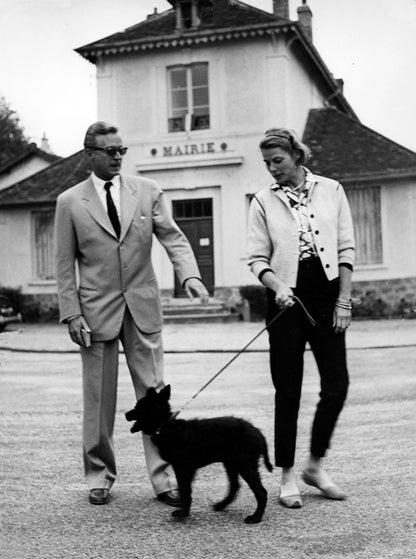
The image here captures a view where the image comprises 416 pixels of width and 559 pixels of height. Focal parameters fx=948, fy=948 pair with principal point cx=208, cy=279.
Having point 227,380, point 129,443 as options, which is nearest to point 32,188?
point 227,380

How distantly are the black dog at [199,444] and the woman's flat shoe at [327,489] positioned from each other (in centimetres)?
48

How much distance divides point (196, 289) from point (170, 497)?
1.20m

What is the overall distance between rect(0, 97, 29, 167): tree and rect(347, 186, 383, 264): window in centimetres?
3960

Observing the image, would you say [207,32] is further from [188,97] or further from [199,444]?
[199,444]

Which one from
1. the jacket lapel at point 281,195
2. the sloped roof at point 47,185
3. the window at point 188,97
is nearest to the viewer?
the jacket lapel at point 281,195

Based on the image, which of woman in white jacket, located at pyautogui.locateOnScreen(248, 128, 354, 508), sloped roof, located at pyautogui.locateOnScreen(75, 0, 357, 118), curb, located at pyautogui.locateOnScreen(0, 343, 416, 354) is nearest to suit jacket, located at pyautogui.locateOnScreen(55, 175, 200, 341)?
woman in white jacket, located at pyautogui.locateOnScreen(248, 128, 354, 508)

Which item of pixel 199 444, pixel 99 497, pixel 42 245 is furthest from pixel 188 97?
pixel 199 444

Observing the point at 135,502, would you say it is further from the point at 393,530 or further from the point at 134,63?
the point at 134,63

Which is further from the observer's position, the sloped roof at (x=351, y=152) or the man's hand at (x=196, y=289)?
the sloped roof at (x=351, y=152)

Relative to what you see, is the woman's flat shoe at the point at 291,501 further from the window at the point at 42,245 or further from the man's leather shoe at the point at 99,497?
the window at the point at 42,245

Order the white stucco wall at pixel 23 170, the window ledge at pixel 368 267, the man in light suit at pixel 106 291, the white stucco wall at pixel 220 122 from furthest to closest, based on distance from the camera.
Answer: the white stucco wall at pixel 23 170
the window ledge at pixel 368 267
the white stucco wall at pixel 220 122
the man in light suit at pixel 106 291

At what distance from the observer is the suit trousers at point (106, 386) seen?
5.54 metres

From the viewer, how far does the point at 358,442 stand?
294 inches

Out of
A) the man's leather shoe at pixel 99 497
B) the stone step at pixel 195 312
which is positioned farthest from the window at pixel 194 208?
the man's leather shoe at pixel 99 497
